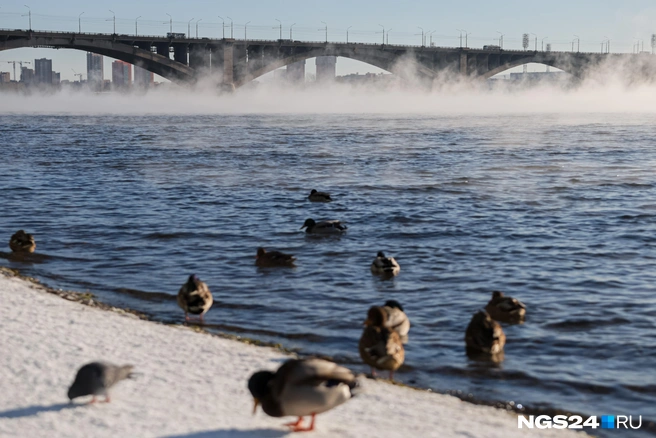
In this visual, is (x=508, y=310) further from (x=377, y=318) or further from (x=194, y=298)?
(x=194, y=298)

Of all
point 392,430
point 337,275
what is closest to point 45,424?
point 392,430

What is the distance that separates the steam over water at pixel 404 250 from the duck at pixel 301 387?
2.52 metres

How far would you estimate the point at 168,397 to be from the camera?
24.4 feet

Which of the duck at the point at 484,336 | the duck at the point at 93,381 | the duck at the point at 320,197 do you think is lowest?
the duck at the point at 320,197

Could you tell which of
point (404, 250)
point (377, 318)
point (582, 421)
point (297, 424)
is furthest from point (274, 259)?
point (297, 424)

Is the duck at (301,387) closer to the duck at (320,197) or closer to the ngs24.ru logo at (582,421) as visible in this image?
the ngs24.ru logo at (582,421)

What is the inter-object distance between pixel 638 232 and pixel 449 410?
38.8 feet

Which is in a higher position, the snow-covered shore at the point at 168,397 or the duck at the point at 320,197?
the snow-covered shore at the point at 168,397

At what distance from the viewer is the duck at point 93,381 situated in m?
7.05

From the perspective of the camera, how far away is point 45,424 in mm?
6812

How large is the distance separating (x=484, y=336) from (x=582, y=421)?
186 centimetres

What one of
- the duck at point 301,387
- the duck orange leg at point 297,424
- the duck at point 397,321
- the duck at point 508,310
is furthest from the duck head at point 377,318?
the duck at point 301,387

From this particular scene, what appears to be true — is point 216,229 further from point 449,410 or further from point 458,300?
point 449,410

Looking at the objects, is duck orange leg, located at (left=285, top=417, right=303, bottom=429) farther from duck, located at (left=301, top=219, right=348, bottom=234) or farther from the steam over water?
duck, located at (left=301, top=219, right=348, bottom=234)
